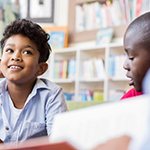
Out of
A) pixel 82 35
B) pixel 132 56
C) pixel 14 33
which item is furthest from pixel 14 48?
pixel 82 35

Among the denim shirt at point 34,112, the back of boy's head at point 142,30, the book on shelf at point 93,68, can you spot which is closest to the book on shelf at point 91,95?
the book on shelf at point 93,68

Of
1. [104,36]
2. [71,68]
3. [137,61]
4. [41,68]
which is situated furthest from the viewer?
[71,68]

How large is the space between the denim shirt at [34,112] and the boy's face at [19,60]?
75 millimetres

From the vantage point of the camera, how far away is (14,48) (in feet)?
4.19

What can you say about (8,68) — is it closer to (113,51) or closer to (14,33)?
(14,33)

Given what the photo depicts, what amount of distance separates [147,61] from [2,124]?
0.69 metres

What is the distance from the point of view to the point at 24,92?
132 cm

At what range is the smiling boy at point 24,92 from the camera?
119cm

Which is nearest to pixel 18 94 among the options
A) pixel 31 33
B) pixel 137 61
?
pixel 31 33

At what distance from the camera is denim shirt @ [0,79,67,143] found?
46.2 inches

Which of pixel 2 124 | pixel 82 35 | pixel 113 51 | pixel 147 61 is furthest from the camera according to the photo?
pixel 82 35

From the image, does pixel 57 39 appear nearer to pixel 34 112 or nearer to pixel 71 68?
pixel 71 68

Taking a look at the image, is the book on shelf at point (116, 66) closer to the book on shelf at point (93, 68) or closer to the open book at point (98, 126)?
the book on shelf at point (93, 68)

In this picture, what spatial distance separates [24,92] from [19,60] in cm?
17
